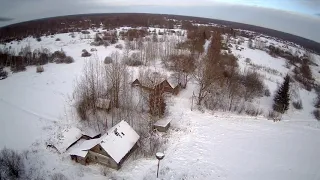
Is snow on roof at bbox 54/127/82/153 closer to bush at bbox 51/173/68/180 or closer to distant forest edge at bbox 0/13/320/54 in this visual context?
bush at bbox 51/173/68/180

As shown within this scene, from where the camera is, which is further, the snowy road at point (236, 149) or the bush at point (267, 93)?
the bush at point (267, 93)

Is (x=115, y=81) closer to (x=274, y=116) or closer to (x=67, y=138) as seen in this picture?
(x=67, y=138)

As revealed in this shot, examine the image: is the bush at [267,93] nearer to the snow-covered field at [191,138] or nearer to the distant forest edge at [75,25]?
the snow-covered field at [191,138]

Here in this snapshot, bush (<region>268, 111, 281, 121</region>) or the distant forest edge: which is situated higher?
the distant forest edge

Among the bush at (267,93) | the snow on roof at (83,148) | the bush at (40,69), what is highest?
the bush at (40,69)

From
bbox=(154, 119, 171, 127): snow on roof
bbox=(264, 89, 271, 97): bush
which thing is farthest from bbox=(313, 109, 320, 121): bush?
bbox=(154, 119, 171, 127): snow on roof

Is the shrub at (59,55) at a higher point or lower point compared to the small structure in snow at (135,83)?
higher

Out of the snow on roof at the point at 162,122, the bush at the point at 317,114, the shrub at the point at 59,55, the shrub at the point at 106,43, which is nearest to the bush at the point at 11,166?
the snow on roof at the point at 162,122
